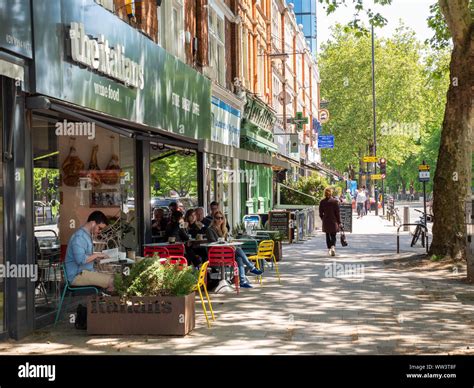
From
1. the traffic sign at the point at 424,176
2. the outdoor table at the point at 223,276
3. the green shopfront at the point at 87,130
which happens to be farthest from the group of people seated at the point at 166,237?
the traffic sign at the point at 424,176

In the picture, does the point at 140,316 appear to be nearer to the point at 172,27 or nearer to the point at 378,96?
the point at 172,27

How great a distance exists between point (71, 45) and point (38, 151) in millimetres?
1618

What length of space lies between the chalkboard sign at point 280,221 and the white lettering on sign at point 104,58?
37.8 feet

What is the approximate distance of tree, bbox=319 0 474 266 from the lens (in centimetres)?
1686

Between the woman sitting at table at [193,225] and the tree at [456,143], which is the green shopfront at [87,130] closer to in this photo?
the woman sitting at table at [193,225]

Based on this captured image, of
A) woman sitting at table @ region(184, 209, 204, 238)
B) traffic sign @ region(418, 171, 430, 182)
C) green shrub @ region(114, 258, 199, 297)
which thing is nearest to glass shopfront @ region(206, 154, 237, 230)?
traffic sign @ region(418, 171, 430, 182)

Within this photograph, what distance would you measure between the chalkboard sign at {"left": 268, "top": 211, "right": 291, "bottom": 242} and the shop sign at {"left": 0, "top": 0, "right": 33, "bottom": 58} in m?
16.1

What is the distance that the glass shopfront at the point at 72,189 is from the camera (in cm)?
1121

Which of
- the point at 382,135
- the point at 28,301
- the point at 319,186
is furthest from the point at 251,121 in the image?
the point at 382,135

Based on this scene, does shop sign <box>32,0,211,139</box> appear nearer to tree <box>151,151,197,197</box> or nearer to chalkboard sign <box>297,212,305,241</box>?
tree <box>151,151,197,197</box>

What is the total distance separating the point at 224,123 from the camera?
24594 millimetres

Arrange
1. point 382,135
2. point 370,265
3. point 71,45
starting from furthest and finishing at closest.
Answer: point 382,135
point 370,265
point 71,45
